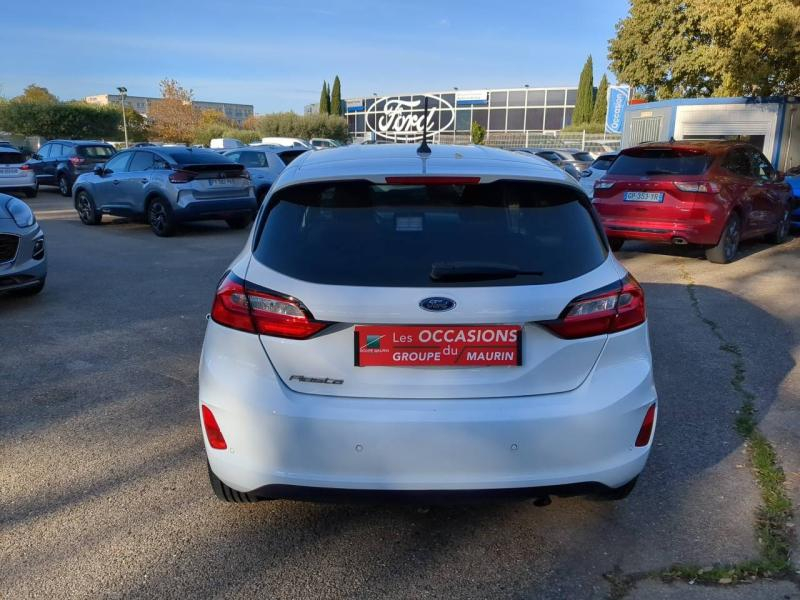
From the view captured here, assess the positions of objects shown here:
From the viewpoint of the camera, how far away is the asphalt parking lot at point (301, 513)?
264cm

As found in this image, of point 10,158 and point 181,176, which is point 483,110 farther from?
point 181,176

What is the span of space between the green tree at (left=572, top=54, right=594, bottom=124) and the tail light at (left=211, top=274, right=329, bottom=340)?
56.9 meters

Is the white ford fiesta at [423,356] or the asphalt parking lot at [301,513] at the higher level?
the white ford fiesta at [423,356]

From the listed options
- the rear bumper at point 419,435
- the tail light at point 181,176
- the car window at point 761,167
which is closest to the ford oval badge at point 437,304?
the rear bumper at point 419,435

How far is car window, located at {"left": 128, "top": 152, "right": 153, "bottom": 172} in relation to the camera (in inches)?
495

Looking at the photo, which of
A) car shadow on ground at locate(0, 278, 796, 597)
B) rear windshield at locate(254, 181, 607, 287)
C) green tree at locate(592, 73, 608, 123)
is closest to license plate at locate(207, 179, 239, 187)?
car shadow on ground at locate(0, 278, 796, 597)

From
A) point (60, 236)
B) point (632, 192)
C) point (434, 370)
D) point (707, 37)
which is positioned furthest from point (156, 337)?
point (707, 37)

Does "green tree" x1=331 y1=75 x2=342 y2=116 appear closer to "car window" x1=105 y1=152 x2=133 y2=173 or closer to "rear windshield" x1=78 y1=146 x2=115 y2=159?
"rear windshield" x1=78 y1=146 x2=115 y2=159

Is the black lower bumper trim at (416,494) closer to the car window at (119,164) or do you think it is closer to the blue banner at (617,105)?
the car window at (119,164)

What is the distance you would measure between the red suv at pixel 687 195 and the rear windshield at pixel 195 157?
6915mm

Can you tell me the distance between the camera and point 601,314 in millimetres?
2555

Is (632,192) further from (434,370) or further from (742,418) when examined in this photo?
(434,370)

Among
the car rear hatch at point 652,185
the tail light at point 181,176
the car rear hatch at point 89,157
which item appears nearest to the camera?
the car rear hatch at point 652,185

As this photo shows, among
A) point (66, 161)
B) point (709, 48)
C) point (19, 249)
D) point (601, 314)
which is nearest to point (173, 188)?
point (19, 249)
